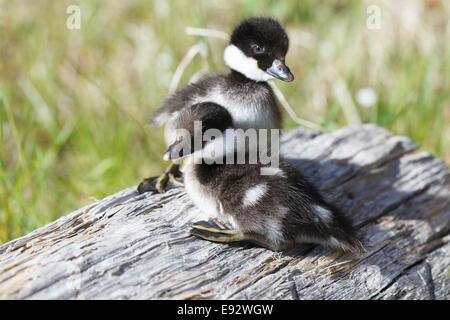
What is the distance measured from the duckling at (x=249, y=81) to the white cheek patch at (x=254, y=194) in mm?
351

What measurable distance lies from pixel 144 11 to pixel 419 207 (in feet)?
11.8

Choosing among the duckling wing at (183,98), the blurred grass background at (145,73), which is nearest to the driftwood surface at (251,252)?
the duckling wing at (183,98)

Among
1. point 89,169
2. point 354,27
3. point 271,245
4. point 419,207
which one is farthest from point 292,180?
point 354,27

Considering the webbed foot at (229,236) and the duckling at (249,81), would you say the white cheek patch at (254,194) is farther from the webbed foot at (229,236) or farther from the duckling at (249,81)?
the duckling at (249,81)

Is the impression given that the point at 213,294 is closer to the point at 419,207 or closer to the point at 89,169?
the point at 419,207

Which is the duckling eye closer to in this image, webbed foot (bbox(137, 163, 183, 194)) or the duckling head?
the duckling head

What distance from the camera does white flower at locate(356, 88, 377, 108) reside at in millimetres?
4234

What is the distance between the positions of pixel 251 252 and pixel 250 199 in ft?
0.79

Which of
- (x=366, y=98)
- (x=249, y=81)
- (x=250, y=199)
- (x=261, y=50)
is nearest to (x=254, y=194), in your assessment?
(x=250, y=199)

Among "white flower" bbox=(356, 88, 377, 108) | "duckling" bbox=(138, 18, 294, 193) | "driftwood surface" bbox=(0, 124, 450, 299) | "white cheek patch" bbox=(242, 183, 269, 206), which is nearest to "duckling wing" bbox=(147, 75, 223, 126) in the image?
"duckling" bbox=(138, 18, 294, 193)

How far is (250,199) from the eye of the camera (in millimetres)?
2359

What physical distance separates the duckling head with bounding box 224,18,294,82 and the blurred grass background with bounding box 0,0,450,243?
110 cm

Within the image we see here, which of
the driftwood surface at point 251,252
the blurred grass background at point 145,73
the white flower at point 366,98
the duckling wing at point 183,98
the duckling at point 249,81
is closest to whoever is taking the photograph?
the driftwood surface at point 251,252

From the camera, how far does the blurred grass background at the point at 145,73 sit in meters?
3.93
